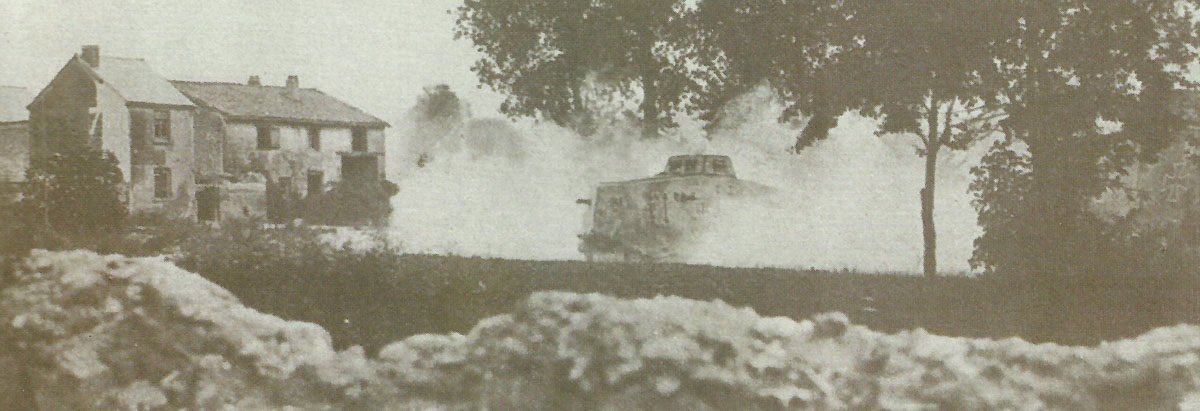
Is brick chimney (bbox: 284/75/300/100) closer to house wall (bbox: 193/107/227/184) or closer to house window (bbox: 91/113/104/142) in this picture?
house wall (bbox: 193/107/227/184)

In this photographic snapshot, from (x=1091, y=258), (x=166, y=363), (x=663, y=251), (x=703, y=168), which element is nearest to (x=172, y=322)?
(x=166, y=363)

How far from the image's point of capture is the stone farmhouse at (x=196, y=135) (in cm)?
619

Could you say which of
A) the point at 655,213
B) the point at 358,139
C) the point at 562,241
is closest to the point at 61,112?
the point at 358,139

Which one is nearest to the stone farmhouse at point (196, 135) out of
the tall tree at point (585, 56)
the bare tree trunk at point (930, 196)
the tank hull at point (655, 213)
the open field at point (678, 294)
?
the open field at point (678, 294)

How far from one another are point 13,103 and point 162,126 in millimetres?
823

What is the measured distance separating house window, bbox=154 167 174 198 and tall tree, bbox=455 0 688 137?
103 inches

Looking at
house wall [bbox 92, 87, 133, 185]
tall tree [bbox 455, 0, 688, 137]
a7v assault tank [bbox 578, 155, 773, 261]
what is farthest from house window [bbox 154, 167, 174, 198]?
a7v assault tank [bbox 578, 155, 773, 261]

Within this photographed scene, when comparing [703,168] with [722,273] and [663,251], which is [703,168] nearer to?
[663,251]

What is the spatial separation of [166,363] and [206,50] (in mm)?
1841

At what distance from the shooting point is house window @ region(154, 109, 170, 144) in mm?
6534

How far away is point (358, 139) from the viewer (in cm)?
657

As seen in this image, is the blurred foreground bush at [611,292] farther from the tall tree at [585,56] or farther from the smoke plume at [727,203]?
the tall tree at [585,56]

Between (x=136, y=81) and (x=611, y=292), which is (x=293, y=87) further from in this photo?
(x=611, y=292)

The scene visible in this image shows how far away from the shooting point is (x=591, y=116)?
31.0ft
